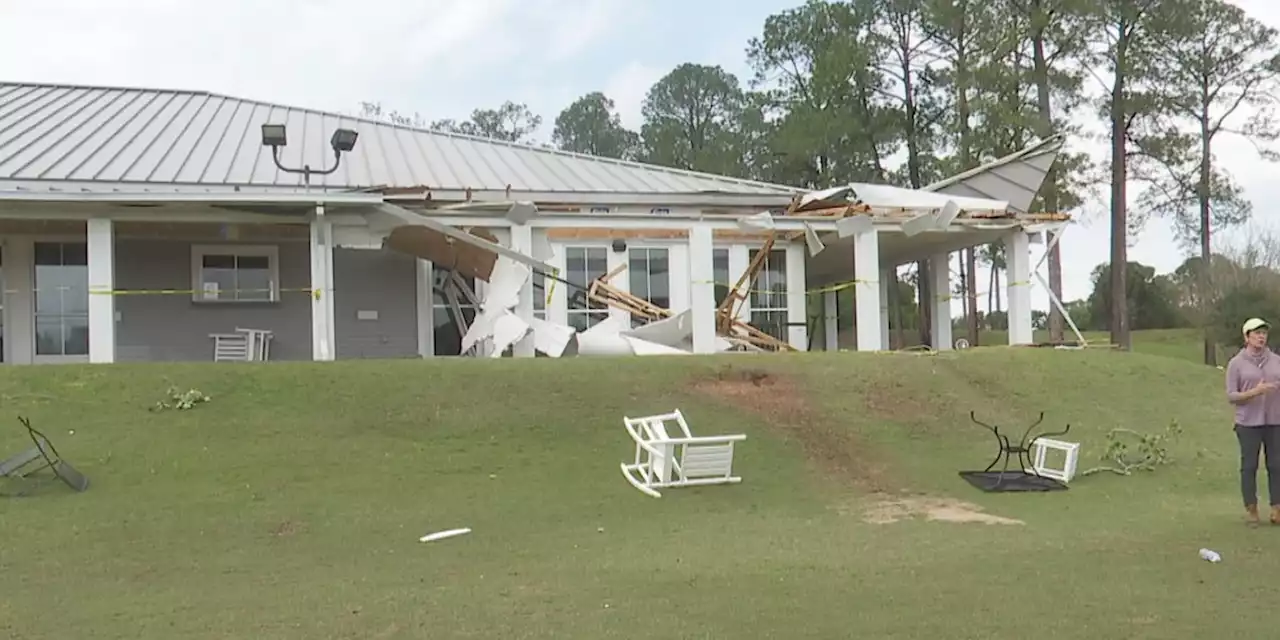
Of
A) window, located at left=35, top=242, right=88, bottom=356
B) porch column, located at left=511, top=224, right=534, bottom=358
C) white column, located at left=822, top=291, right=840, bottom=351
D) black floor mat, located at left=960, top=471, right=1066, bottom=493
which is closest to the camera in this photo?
black floor mat, located at left=960, top=471, right=1066, bottom=493

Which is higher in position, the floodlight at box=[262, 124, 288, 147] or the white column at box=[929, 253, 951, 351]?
the floodlight at box=[262, 124, 288, 147]

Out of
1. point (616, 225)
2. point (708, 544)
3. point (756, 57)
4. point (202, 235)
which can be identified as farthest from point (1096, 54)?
point (708, 544)

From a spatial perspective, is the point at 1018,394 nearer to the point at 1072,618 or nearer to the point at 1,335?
the point at 1072,618

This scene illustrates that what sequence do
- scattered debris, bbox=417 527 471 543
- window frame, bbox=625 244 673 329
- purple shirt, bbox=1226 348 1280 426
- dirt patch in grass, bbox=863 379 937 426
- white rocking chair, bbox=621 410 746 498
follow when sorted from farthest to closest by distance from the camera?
window frame, bbox=625 244 673 329, dirt patch in grass, bbox=863 379 937 426, white rocking chair, bbox=621 410 746 498, scattered debris, bbox=417 527 471 543, purple shirt, bbox=1226 348 1280 426

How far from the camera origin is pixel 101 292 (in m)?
15.6

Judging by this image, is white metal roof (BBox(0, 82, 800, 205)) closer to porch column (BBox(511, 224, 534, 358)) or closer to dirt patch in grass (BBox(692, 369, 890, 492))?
porch column (BBox(511, 224, 534, 358))

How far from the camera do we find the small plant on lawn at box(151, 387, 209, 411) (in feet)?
40.2

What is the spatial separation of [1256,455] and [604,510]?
553 centimetres

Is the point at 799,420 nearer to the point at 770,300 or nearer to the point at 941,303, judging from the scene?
the point at 770,300

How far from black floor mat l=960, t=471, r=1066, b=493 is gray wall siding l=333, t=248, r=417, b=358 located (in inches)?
425

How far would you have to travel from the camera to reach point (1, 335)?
57.5 ft

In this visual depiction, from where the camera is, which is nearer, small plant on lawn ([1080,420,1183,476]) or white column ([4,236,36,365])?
small plant on lawn ([1080,420,1183,476])

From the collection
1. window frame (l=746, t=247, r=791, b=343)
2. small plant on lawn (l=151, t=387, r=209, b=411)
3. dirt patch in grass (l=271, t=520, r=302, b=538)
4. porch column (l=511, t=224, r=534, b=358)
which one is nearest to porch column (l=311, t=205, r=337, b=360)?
porch column (l=511, t=224, r=534, b=358)

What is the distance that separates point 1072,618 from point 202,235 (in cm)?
1618
